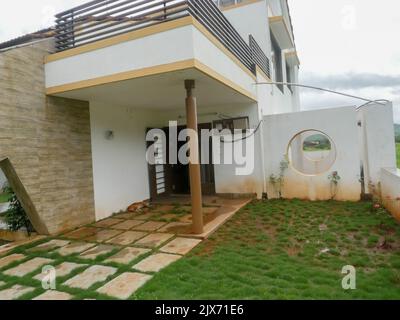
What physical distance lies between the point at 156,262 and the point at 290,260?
254 cm

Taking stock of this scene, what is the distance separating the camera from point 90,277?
4.61 m

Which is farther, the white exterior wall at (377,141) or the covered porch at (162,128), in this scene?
the white exterior wall at (377,141)

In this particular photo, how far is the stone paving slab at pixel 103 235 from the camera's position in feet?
22.1

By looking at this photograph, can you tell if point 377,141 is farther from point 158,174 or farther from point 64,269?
point 64,269

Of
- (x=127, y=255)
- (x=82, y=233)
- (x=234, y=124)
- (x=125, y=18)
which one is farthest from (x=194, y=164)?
(x=234, y=124)

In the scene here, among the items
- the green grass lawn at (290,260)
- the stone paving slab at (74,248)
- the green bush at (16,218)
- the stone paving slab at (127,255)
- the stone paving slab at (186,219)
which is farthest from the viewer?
the stone paving slab at (186,219)

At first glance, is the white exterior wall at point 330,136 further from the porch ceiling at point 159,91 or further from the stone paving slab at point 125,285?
the stone paving slab at point 125,285

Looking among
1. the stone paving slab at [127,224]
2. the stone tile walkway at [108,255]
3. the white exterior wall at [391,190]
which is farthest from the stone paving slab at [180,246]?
the white exterior wall at [391,190]

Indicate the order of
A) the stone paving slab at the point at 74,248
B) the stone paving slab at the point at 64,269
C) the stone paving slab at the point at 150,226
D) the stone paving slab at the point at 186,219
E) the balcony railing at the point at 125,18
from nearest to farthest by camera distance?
1. the stone paving slab at the point at 64,269
2. the balcony railing at the point at 125,18
3. the stone paving slab at the point at 74,248
4. the stone paving slab at the point at 150,226
5. the stone paving slab at the point at 186,219

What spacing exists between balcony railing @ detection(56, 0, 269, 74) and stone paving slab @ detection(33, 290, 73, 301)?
17.8 ft

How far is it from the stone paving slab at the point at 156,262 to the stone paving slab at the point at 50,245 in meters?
2.55

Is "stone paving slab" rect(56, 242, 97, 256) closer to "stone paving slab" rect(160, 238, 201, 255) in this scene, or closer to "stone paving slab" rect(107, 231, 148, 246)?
"stone paving slab" rect(107, 231, 148, 246)
